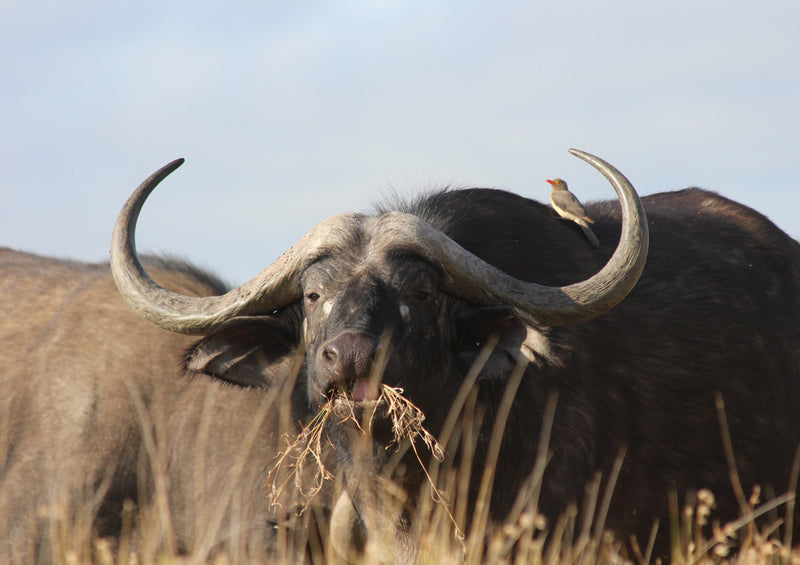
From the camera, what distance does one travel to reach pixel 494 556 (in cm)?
378

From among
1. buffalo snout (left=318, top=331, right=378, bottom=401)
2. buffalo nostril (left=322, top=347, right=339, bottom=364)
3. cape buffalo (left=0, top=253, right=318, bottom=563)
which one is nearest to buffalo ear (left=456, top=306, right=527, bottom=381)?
buffalo snout (left=318, top=331, right=378, bottom=401)

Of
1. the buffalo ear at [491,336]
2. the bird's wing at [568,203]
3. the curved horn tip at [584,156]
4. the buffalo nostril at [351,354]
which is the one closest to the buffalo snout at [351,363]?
the buffalo nostril at [351,354]

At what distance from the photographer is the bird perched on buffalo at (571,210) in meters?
5.09

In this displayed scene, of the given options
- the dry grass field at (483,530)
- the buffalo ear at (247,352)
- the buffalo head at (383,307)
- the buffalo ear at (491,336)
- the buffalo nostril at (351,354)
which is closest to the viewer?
the buffalo nostril at (351,354)

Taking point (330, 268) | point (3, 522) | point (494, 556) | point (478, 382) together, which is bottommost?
point (3, 522)

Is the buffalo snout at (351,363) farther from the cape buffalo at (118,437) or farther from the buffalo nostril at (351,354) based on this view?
the cape buffalo at (118,437)

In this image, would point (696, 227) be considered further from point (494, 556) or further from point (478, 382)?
point (494, 556)

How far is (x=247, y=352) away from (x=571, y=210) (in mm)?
1930

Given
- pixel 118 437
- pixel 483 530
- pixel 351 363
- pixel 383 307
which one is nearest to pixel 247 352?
pixel 383 307

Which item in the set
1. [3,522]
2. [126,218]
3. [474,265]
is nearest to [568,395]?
[474,265]

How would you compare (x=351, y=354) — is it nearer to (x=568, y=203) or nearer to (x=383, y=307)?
(x=383, y=307)

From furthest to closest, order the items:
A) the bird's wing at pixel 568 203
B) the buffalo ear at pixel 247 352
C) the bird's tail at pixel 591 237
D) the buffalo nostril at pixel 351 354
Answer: the bird's wing at pixel 568 203 → the bird's tail at pixel 591 237 → the buffalo ear at pixel 247 352 → the buffalo nostril at pixel 351 354

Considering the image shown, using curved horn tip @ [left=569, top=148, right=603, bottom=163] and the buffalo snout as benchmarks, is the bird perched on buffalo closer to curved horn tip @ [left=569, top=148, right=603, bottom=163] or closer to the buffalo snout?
curved horn tip @ [left=569, top=148, right=603, bottom=163]

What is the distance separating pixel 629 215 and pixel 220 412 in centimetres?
276
